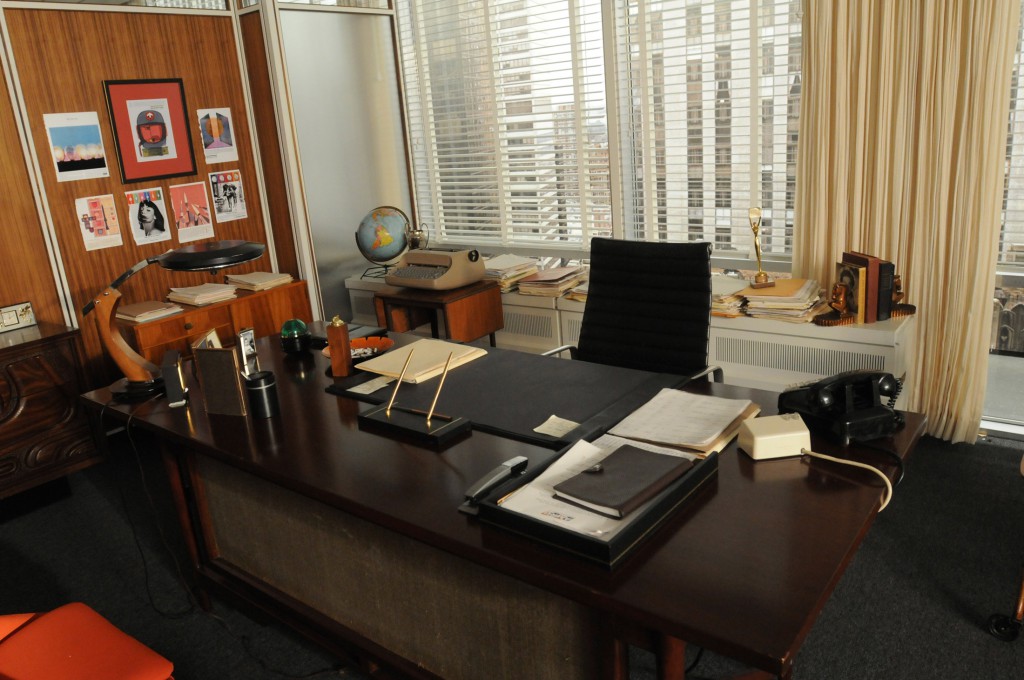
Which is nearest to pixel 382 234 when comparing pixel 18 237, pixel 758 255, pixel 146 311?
pixel 146 311

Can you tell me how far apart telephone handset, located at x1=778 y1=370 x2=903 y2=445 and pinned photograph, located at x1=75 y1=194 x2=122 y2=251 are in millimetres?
3353

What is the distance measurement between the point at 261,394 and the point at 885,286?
2.46m

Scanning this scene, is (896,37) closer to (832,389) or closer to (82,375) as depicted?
(832,389)

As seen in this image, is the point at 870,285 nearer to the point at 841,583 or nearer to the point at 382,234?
the point at 841,583

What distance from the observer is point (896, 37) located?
3.13m

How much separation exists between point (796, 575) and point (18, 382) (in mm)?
3227

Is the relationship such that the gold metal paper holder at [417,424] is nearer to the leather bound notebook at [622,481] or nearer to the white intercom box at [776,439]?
the leather bound notebook at [622,481]

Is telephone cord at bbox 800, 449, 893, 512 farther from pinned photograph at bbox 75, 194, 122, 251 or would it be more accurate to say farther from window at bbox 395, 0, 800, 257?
pinned photograph at bbox 75, 194, 122, 251

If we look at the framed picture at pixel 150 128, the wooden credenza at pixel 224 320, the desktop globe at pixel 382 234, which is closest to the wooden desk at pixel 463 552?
the wooden credenza at pixel 224 320

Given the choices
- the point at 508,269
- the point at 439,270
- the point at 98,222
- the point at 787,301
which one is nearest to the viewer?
the point at 787,301

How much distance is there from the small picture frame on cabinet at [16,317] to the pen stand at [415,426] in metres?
2.33

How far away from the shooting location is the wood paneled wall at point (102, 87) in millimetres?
3498

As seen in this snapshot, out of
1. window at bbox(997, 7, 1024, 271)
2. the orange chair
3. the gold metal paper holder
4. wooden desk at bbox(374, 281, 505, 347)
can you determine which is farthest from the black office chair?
the orange chair

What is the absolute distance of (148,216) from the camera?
3926mm
